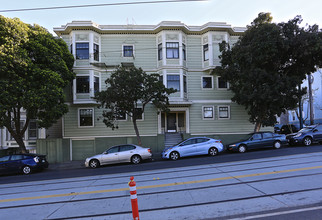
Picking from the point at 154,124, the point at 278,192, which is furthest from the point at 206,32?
the point at 278,192

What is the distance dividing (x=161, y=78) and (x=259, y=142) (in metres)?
9.79

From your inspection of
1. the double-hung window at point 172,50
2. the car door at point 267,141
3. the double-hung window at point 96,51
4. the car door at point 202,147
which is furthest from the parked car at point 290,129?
the double-hung window at point 96,51

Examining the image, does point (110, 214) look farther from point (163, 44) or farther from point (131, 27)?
point (131, 27)

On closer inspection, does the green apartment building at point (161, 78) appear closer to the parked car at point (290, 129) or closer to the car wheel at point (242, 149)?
the car wheel at point (242, 149)

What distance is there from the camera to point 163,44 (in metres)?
19.5

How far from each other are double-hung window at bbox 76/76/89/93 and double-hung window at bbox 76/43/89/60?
185 centimetres

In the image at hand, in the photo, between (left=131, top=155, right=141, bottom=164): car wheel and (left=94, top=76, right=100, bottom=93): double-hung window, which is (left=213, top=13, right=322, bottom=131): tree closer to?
(left=131, top=155, right=141, bottom=164): car wheel

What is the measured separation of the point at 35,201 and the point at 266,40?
16.3 metres

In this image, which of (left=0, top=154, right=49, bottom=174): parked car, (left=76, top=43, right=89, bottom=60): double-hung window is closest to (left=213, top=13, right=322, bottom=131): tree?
(left=76, top=43, right=89, bottom=60): double-hung window

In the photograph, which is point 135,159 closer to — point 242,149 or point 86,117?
point 242,149

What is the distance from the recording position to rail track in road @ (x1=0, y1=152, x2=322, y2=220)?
5.08 meters

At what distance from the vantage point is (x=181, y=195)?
6.13 meters

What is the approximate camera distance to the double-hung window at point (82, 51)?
19.1m

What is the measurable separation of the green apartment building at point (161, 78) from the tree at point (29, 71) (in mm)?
3754
